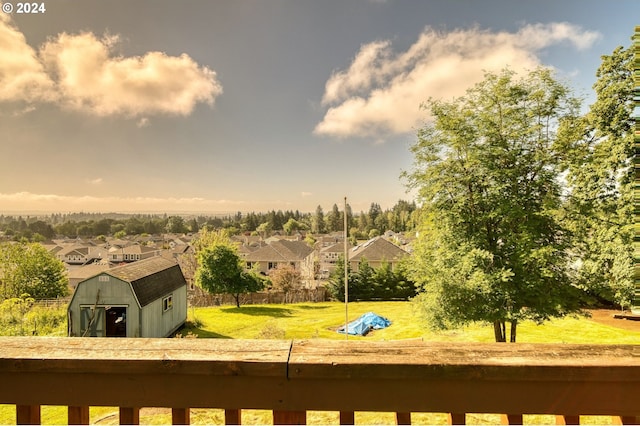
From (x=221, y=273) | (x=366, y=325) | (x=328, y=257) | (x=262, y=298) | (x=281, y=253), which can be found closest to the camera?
(x=366, y=325)

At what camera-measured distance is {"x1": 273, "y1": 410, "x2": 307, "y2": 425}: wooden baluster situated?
30.7 inches

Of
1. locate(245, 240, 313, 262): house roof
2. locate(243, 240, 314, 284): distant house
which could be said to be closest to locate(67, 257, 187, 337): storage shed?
locate(243, 240, 314, 284): distant house

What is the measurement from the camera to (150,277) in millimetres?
12789

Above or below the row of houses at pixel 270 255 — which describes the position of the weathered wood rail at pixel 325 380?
above

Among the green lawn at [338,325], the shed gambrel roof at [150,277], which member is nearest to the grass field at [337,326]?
the green lawn at [338,325]

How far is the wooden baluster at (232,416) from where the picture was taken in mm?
785

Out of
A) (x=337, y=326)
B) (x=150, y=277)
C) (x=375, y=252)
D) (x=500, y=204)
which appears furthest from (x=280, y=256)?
(x=500, y=204)

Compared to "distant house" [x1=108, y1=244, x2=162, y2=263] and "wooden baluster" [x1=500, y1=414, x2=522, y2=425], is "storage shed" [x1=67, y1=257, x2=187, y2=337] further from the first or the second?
"distant house" [x1=108, y1=244, x2=162, y2=263]

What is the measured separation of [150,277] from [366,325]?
10128 mm

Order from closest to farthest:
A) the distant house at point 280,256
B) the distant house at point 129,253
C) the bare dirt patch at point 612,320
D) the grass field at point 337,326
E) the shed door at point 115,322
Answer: the shed door at point 115,322 < the grass field at point 337,326 < the bare dirt patch at point 612,320 < the distant house at point 280,256 < the distant house at point 129,253

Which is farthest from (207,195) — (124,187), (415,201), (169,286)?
(415,201)

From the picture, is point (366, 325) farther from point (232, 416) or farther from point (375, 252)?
point (375, 252)

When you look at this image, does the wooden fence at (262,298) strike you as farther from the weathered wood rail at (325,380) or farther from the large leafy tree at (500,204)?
the weathered wood rail at (325,380)

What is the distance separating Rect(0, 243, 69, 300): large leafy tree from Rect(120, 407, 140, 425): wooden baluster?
26.2 meters
